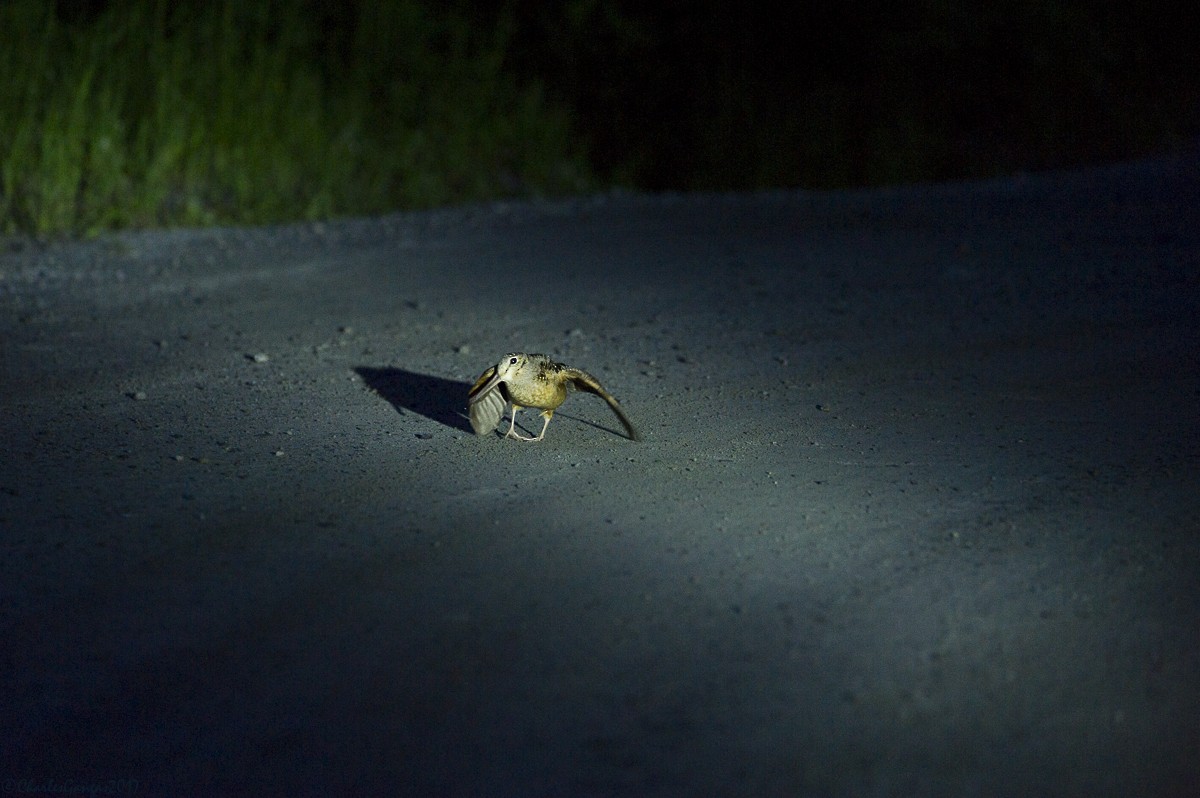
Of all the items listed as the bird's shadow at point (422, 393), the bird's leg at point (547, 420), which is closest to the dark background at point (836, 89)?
the bird's shadow at point (422, 393)

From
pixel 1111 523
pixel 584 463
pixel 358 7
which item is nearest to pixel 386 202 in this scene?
pixel 358 7

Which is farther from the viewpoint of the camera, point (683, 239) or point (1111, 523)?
point (683, 239)

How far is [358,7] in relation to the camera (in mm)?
10789

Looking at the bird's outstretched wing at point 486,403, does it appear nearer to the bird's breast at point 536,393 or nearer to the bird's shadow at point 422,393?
the bird's breast at point 536,393

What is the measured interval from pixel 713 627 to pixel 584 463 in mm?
1222

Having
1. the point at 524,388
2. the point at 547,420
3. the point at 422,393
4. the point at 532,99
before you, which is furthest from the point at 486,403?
the point at 532,99

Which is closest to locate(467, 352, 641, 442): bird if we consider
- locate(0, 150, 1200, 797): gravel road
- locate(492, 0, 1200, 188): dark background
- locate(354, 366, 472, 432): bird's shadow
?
locate(0, 150, 1200, 797): gravel road

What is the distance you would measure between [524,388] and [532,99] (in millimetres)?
7075

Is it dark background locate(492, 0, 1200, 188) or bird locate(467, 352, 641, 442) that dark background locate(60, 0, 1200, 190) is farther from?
bird locate(467, 352, 641, 442)

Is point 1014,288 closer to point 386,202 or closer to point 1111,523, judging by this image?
point 1111,523

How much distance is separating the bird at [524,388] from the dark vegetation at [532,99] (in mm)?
4681

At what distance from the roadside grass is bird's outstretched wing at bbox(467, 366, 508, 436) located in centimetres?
456

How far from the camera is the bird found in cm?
420

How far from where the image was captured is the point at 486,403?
4.27 metres
